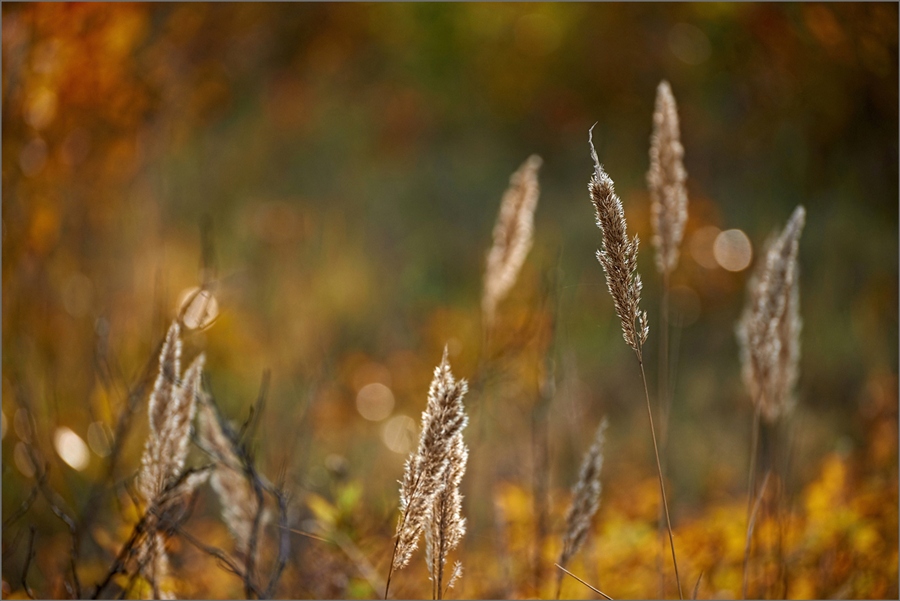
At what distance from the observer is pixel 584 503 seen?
107cm

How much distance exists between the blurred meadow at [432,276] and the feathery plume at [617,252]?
487mm

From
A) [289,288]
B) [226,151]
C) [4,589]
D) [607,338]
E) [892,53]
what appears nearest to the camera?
[4,589]

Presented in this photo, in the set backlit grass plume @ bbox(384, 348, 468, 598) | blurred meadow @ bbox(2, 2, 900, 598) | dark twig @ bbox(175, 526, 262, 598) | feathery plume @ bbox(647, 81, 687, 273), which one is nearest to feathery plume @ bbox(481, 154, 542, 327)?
blurred meadow @ bbox(2, 2, 900, 598)

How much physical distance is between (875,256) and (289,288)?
3.08 metres

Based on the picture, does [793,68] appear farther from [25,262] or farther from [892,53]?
[25,262]

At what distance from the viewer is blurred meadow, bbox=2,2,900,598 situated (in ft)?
5.48

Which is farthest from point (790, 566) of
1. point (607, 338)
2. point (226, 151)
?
point (226, 151)

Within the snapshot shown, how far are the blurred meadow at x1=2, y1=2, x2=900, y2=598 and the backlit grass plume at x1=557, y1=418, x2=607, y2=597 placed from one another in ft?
1.16

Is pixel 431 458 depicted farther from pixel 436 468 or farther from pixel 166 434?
pixel 166 434

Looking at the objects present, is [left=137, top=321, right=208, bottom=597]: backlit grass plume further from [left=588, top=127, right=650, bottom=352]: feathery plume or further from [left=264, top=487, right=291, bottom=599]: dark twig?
[left=588, top=127, right=650, bottom=352]: feathery plume

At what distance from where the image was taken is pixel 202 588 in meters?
1.71

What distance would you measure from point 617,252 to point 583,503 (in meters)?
0.45

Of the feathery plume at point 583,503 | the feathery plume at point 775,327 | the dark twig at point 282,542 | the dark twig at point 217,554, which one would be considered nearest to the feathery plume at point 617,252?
the feathery plume at point 583,503

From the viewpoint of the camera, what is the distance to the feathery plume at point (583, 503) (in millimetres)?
1062
